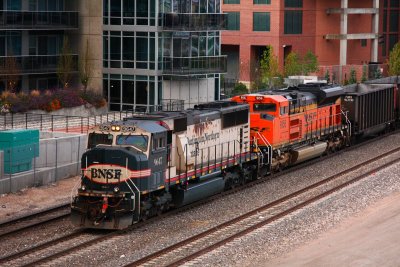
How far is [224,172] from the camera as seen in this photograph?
35438 mm

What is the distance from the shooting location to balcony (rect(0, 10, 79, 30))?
56625 mm

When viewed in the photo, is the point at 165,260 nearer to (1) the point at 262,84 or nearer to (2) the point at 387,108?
(2) the point at 387,108

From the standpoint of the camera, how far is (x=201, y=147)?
33219 mm

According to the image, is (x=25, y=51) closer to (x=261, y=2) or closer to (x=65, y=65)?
(x=65, y=65)

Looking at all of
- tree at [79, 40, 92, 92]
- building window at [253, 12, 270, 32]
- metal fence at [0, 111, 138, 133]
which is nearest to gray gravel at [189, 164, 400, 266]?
metal fence at [0, 111, 138, 133]

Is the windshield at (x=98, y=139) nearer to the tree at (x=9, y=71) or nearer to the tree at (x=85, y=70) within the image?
the tree at (x=9, y=71)

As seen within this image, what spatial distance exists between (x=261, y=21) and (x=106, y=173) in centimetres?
6512

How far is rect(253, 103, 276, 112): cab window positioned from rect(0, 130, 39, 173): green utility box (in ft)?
31.8

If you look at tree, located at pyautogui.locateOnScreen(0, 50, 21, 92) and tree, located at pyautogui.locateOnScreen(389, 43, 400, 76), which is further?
tree, located at pyautogui.locateOnScreen(389, 43, 400, 76)

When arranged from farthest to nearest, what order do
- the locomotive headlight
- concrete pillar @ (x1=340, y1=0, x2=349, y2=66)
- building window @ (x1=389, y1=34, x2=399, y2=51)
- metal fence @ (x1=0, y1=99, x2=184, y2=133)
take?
building window @ (x1=389, y1=34, x2=399, y2=51) < concrete pillar @ (x1=340, y1=0, x2=349, y2=66) < metal fence @ (x1=0, y1=99, x2=184, y2=133) < the locomotive headlight

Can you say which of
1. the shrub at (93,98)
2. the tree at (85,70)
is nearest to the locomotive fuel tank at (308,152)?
the shrub at (93,98)

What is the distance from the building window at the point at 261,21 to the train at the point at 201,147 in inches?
1667

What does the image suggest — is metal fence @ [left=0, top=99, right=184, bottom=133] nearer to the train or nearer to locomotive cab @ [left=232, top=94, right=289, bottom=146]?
the train

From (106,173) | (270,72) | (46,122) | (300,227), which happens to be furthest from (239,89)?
(106,173)
